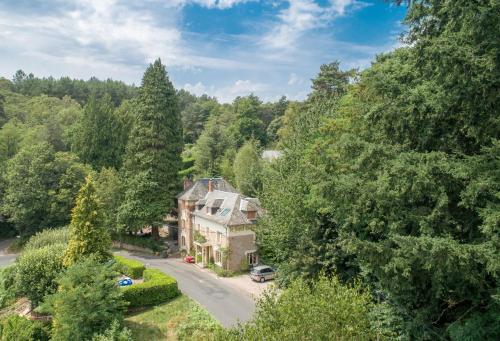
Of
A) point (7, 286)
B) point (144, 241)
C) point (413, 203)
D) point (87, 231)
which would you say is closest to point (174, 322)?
point (87, 231)

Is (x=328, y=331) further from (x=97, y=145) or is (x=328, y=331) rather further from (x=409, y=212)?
(x=97, y=145)

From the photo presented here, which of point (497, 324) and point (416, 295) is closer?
point (497, 324)

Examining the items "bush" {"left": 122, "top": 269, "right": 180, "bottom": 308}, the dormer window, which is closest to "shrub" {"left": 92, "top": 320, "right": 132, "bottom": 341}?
"bush" {"left": 122, "top": 269, "right": 180, "bottom": 308}

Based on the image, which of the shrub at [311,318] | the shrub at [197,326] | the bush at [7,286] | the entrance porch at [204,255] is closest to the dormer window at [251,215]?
the entrance porch at [204,255]

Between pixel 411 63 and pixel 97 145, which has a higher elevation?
pixel 411 63

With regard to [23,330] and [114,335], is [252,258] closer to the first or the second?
[114,335]

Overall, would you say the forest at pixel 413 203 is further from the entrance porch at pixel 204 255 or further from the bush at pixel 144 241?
the bush at pixel 144 241

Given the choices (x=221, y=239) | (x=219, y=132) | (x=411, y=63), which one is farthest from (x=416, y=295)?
(x=219, y=132)
